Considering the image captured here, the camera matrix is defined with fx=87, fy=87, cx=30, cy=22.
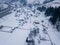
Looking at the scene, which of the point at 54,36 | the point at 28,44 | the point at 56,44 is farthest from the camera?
the point at 54,36

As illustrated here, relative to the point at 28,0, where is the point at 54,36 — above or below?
below

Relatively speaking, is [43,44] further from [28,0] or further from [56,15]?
[28,0]

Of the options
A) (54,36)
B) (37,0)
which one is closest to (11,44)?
(54,36)

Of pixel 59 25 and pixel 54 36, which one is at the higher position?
pixel 59 25

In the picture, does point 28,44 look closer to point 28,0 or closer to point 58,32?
point 58,32

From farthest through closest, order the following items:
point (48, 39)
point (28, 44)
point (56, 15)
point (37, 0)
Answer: point (37, 0) → point (56, 15) → point (48, 39) → point (28, 44)

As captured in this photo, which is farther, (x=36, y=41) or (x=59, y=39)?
(x=59, y=39)

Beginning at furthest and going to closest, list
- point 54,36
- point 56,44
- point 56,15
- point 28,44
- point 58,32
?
point 56,15 → point 58,32 → point 54,36 → point 56,44 → point 28,44

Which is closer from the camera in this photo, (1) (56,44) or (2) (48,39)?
(1) (56,44)

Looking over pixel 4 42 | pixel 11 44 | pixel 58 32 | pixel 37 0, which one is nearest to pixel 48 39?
pixel 58 32
